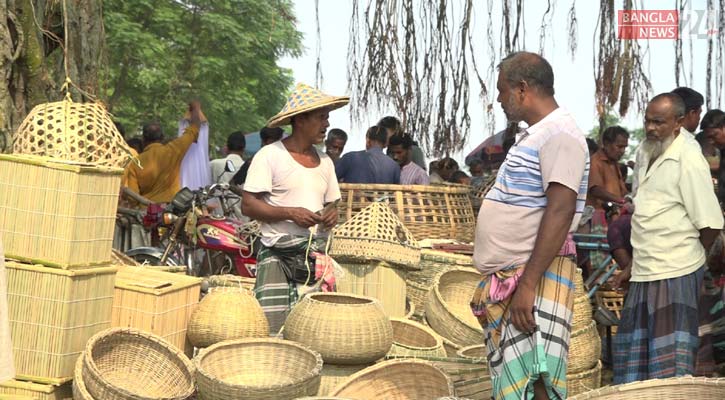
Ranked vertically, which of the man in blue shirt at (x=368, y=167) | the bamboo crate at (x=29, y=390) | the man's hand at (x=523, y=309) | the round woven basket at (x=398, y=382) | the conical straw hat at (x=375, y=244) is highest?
the man in blue shirt at (x=368, y=167)

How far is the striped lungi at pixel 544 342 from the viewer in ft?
10.8

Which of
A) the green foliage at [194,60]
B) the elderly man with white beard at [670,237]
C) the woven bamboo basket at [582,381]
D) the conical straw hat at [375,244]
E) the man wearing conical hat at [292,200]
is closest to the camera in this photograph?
the elderly man with white beard at [670,237]

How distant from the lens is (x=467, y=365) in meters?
4.54

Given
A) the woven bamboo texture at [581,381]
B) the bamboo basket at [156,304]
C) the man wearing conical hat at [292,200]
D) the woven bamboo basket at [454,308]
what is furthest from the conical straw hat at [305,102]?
the woven bamboo texture at [581,381]

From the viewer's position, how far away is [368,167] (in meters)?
7.48

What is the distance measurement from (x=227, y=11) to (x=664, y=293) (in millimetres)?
19265

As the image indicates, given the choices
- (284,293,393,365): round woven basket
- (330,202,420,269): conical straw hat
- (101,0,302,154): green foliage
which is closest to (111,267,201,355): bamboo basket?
(284,293,393,365): round woven basket

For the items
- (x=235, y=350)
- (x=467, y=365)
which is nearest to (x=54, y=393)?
(x=235, y=350)

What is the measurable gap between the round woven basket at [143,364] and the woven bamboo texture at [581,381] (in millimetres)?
2063

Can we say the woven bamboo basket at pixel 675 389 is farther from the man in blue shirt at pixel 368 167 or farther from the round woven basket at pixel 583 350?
the man in blue shirt at pixel 368 167

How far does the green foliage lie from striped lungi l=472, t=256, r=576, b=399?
58.4ft

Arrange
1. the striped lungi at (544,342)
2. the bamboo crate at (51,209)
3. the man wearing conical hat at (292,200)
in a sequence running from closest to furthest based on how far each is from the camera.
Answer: the striped lungi at (544,342), the bamboo crate at (51,209), the man wearing conical hat at (292,200)

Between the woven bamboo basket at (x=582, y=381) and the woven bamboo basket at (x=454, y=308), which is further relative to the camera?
the woven bamboo basket at (x=454, y=308)

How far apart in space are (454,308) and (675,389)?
2.84 metres
